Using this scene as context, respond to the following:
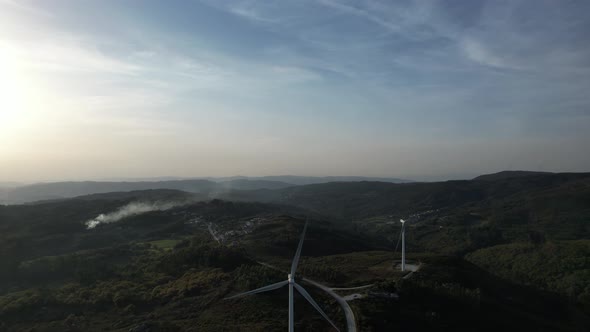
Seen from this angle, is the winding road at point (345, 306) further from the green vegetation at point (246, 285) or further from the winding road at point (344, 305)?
the green vegetation at point (246, 285)

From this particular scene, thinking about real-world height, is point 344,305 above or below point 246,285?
above

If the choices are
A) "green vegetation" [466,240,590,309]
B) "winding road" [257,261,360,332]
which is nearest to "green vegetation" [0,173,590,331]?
"green vegetation" [466,240,590,309]

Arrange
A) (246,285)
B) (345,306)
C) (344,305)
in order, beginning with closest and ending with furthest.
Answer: (345,306)
(344,305)
(246,285)

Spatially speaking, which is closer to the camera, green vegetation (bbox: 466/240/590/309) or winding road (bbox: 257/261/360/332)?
winding road (bbox: 257/261/360/332)

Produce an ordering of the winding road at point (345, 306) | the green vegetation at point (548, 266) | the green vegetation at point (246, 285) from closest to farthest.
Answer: the winding road at point (345, 306) < the green vegetation at point (246, 285) < the green vegetation at point (548, 266)

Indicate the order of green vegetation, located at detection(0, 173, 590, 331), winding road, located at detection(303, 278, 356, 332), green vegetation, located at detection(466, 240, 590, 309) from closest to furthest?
winding road, located at detection(303, 278, 356, 332) → green vegetation, located at detection(0, 173, 590, 331) → green vegetation, located at detection(466, 240, 590, 309)

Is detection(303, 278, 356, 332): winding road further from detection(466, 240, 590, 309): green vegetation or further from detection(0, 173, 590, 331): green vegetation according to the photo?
detection(466, 240, 590, 309): green vegetation

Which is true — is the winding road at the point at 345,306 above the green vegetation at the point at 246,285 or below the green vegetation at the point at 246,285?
above

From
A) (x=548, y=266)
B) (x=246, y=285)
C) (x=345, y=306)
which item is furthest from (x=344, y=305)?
(x=548, y=266)

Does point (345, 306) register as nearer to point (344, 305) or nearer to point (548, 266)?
point (344, 305)

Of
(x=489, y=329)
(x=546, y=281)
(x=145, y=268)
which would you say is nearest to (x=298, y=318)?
(x=489, y=329)

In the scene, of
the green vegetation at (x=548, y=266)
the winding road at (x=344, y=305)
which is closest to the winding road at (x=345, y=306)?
the winding road at (x=344, y=305)
